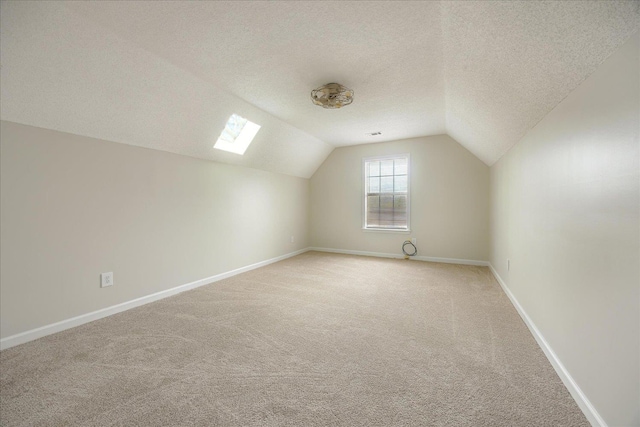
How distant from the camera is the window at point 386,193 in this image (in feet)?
17.4

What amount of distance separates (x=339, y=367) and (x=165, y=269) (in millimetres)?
2439

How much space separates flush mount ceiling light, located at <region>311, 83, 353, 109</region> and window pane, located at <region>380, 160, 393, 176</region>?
110 inches

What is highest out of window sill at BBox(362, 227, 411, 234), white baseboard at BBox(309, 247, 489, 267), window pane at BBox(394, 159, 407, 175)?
window pane at BBox(394, 159, 407, 175)

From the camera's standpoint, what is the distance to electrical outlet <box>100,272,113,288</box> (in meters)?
2.59

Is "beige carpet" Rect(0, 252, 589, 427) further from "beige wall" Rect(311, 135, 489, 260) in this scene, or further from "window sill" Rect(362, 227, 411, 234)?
"window sill" Rect(362, 227, 411, 234)

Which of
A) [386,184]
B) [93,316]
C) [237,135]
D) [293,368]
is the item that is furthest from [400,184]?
[93,316]

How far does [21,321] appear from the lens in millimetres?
2080

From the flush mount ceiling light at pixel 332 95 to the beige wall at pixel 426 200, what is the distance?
2.79 m

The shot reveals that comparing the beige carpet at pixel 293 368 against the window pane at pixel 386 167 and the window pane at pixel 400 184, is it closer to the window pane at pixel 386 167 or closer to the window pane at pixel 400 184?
the window pane at pixel 400 184

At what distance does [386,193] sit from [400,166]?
0.60m

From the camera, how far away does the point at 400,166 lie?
17.4 feet

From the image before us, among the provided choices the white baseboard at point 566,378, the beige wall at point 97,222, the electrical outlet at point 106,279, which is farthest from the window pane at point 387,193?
the electrical outlet at point 106,279

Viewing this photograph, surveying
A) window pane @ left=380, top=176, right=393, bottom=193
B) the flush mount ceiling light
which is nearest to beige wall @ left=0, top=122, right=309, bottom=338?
the flush mount ceiling light

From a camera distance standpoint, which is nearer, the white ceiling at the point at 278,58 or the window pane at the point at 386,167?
the white ceiling at the point at 278,58
